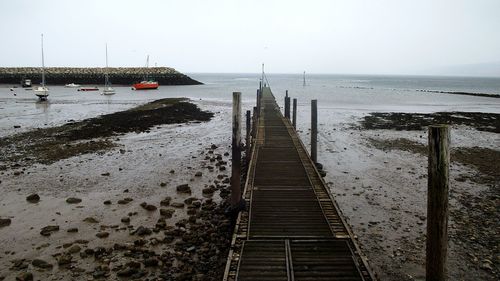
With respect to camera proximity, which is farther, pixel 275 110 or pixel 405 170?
pixel 275 110

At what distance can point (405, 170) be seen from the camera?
1331cm

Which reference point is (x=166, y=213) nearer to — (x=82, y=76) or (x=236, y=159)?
(x=236, y=159)

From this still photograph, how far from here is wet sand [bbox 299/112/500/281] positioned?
6.78 metres

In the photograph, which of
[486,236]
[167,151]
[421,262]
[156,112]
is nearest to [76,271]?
[421,262]

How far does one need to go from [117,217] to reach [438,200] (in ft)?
23.0

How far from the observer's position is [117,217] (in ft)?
28.9

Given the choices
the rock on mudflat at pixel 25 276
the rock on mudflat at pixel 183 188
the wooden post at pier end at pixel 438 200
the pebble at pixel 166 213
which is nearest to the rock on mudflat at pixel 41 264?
the rock on mudflat at pixel 25 276

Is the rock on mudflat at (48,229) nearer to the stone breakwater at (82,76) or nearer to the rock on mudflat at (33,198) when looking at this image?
the rock on mudflat at (33,198)

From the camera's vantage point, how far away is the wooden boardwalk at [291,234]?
5.24 meters

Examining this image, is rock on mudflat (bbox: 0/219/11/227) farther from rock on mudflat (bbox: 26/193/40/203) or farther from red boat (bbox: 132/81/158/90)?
red boat (bbox: 132/81/158/90)

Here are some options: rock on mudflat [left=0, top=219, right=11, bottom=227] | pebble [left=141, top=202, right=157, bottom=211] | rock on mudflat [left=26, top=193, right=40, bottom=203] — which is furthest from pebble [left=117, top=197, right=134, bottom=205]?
rock on mudflat [left=0, top=219, right=11, bottom=227]

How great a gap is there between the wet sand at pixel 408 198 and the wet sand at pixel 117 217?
10.7 feet

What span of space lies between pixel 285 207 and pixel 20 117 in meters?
27.8

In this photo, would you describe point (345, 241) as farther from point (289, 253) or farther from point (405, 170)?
point (405, 170)
